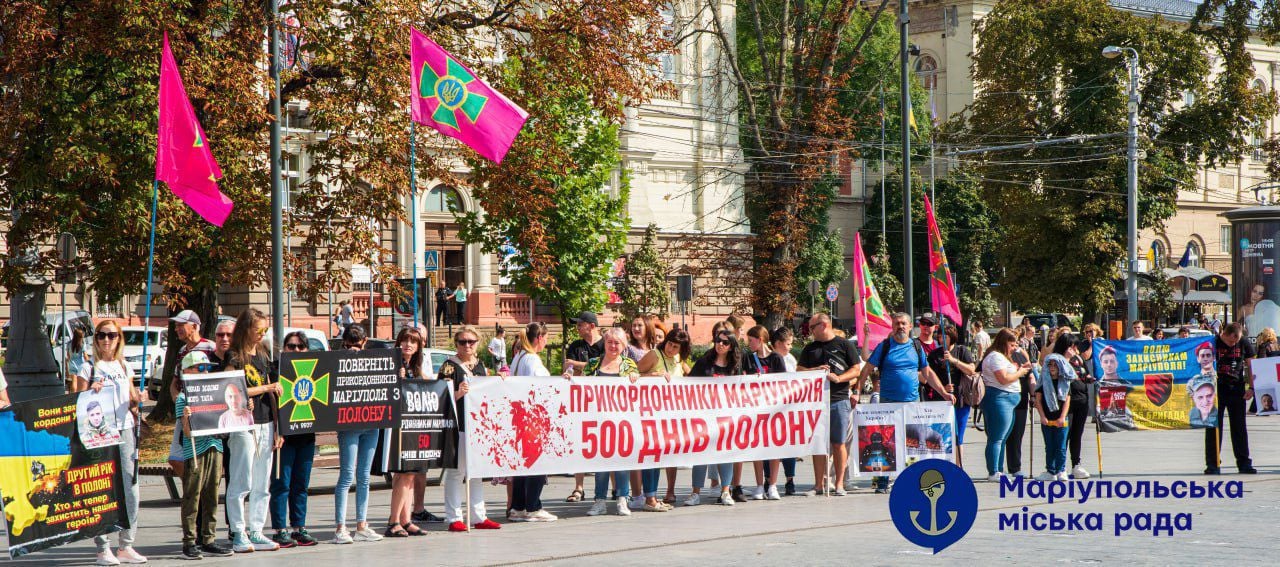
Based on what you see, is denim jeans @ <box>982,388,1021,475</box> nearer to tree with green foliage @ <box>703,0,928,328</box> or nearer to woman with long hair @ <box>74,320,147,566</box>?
woman with long hair @ <box>74,320,147,566</box>

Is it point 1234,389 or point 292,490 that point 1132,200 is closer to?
point 1234,389

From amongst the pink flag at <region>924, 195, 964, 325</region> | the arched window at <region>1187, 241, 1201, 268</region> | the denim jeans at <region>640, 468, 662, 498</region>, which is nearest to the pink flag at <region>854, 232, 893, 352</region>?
the pink flag at <region>924, 195, 964, 325</region>

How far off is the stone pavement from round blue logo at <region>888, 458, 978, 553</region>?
1668mm

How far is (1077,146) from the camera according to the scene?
48.4 metres

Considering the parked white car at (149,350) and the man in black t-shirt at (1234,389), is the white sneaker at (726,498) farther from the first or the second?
the parked white car at (149,350)

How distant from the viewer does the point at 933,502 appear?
7.89 m

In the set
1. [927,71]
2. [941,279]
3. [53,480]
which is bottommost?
[53,480]

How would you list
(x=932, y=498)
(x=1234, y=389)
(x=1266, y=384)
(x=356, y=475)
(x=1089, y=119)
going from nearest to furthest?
(x=932, y=498) → (x=356, y=475) → (x=1234, y=389) → (x=1266, y=384) → (x=1089, y=119)

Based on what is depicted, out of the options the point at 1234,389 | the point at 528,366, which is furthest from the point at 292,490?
the point at 1234,389

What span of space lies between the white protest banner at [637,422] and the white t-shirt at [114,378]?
8.67 feet

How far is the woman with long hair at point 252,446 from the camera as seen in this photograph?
34.8 feet

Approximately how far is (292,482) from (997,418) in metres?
7.37

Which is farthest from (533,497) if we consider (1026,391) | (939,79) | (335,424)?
(939,79)

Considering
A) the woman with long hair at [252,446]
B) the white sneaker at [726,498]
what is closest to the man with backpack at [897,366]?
the white sneaker at [726,498]
